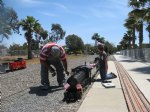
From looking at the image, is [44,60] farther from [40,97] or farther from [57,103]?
[57,103]

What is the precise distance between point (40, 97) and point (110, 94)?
229cm

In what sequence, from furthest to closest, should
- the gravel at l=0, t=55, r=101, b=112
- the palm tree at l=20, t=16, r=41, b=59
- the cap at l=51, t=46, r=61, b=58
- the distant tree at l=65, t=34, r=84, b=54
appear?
the distant tree at l=65, t=34, r=84, b=54 → the palm tree at l=20, t=16, r=41, b=59 → the cap at l=51, t=46, r=61, b=58 → the gravel at l=0, t=55, r=101, b=112

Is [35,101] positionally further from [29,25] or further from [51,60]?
[29,25]

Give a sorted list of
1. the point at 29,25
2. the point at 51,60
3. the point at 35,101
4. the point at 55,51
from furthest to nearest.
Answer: the point at 29,25 → the point at 51,60 → the point at 55,51 → the point at 35,101

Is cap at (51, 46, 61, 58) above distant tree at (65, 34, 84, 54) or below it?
below

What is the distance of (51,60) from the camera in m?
13.1

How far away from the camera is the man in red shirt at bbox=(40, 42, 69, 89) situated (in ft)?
41.6

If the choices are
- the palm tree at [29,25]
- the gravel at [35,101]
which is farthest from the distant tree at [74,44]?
the gravel at [35,101]

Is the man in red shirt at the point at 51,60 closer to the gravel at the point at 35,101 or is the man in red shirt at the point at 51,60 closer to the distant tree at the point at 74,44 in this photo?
the gravel at the point at 35,101

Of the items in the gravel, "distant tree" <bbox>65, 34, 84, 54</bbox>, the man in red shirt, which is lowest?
the gravel

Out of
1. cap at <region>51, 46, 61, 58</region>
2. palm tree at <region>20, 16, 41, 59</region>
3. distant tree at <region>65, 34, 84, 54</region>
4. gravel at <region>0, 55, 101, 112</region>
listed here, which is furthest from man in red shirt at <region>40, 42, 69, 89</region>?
distant tree at <region>65, 34, 84, 54</region>

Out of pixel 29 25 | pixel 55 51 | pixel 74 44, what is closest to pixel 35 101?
pixel 55 51

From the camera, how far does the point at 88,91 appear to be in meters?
12.5

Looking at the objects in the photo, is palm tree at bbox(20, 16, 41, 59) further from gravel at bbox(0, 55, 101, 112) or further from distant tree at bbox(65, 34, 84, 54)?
gravel at bbox(0, 55, 101, 112)
